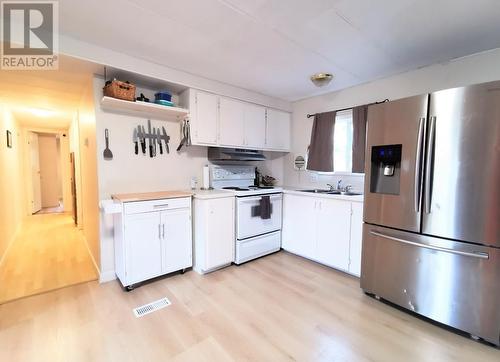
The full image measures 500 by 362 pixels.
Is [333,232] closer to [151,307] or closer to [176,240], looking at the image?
[176,240]

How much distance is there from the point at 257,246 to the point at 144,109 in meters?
2.23

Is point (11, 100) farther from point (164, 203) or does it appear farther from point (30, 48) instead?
point (164, 203)

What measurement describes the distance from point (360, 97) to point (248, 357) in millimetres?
3194

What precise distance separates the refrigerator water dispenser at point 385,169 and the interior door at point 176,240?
202 centimetres

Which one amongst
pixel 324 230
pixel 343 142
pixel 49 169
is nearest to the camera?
pixel 324 230

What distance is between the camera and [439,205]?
1.84m

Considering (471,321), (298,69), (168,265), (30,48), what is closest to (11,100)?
(30,48)

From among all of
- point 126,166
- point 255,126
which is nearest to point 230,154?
point 255,126

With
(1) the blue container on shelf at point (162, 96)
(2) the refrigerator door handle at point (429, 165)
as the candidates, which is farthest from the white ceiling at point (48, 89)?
(2) the refrigerator door handle at point (429, 165)

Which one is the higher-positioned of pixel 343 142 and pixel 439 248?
pixel 343 142

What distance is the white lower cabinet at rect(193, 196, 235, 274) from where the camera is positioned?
8.89 ft

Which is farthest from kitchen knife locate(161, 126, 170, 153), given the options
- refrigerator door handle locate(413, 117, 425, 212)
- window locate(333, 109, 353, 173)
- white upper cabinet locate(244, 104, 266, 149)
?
refrigerator door handle locate(413, 117, 425, 212)

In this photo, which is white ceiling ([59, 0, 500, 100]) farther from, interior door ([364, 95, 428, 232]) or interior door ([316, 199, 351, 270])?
interior door ([316, 199, 351, 270])

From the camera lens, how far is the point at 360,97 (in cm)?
316
